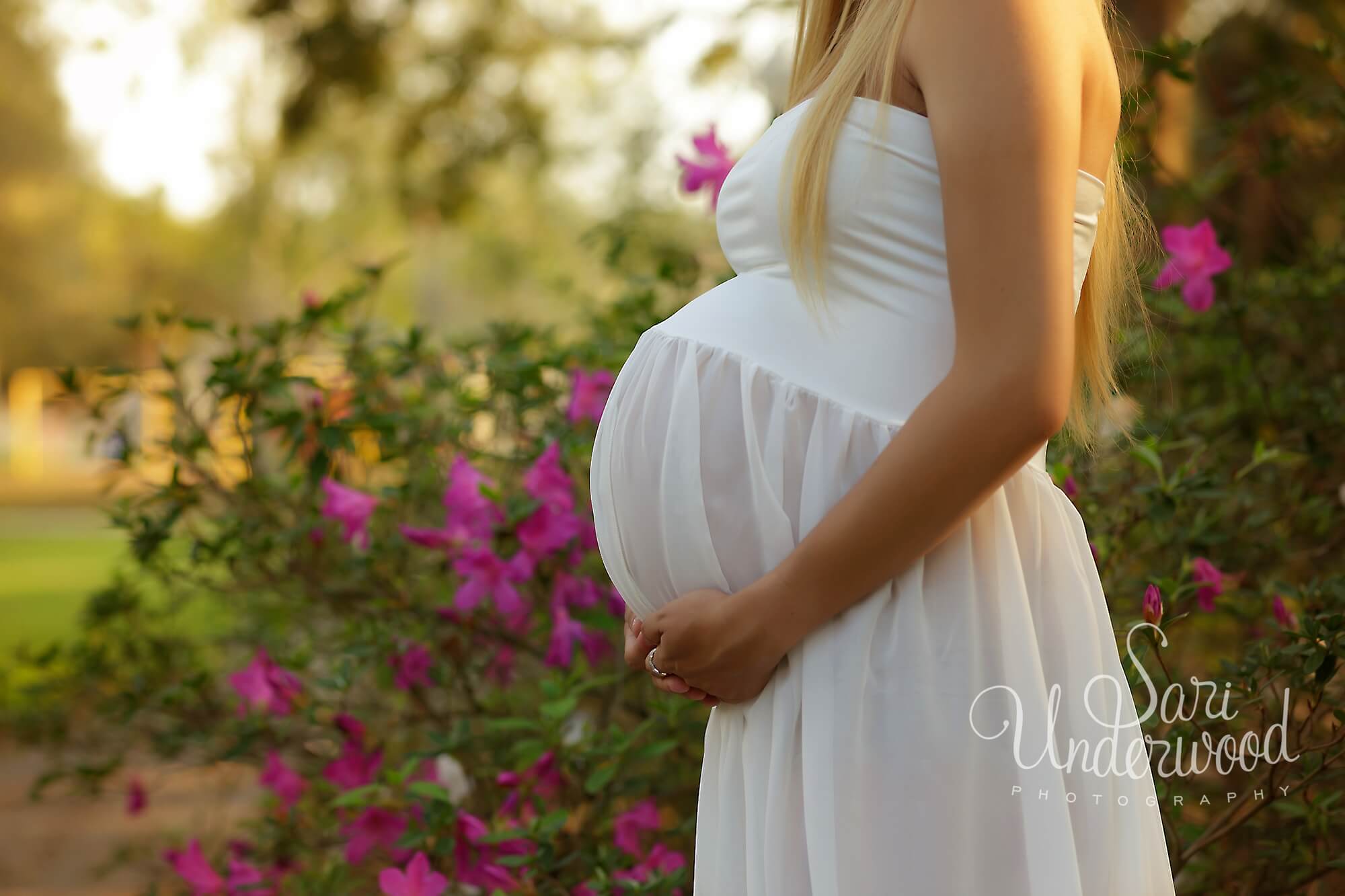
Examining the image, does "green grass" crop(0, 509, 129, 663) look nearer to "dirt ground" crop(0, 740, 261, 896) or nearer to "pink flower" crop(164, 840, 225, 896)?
"dirt ground" crop(0, 740, 261, 896)

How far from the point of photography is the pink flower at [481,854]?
69.0 inches

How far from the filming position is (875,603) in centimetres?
105

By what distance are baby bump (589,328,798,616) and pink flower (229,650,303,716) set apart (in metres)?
1.27

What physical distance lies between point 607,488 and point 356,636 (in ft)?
4.42

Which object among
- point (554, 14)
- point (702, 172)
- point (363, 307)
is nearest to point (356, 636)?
point (363, 307)

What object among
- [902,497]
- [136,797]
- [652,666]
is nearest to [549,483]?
[652,666]

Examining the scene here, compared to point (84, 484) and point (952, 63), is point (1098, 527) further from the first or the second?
point (84, 484)

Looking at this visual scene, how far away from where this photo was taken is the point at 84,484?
2444 cm

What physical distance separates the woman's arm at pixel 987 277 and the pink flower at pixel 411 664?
138 cm

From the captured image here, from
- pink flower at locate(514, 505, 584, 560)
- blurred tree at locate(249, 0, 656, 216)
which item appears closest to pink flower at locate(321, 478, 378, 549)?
pink flower at locate(514, 505, 584, 560)

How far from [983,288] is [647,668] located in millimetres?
526

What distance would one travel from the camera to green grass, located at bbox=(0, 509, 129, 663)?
8.41 meters

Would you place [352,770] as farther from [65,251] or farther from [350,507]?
[65,251]

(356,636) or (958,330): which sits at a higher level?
(958,330)
